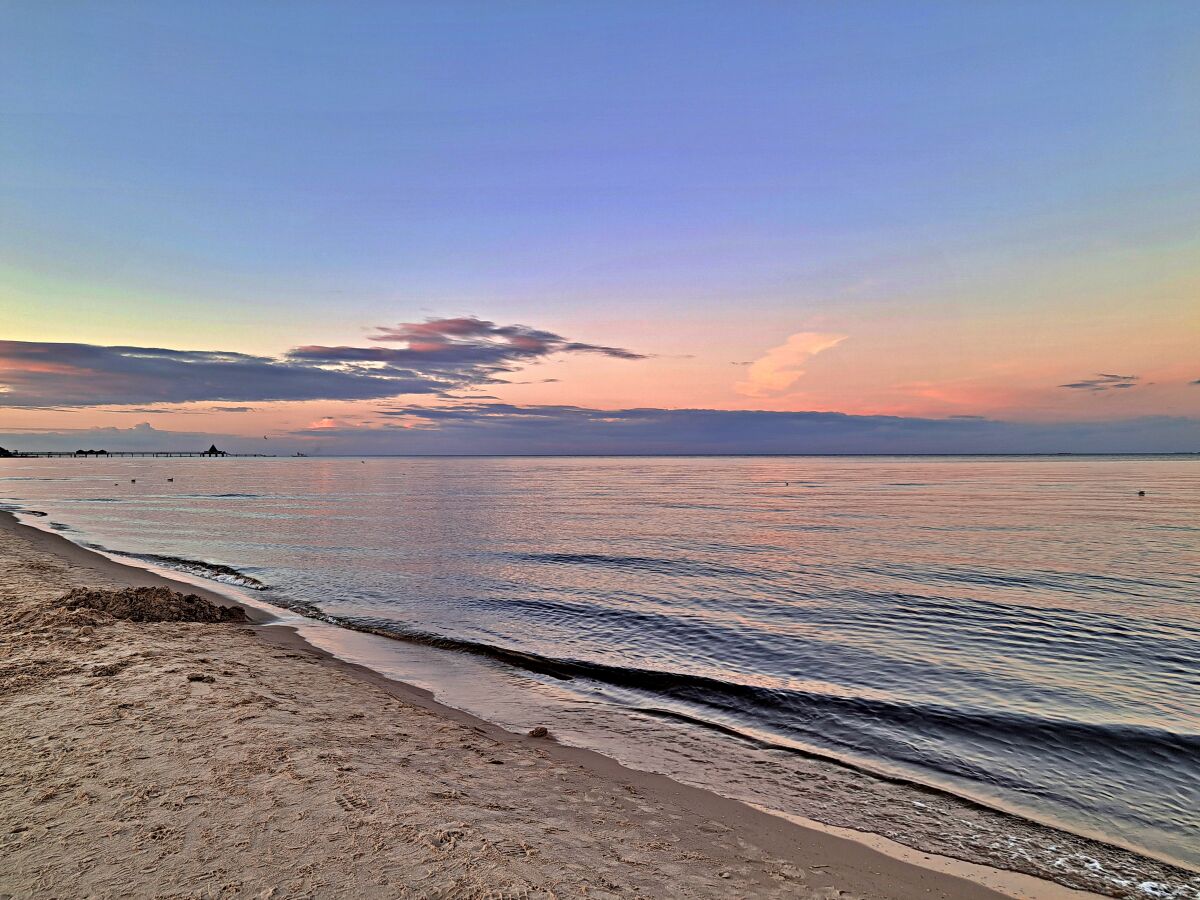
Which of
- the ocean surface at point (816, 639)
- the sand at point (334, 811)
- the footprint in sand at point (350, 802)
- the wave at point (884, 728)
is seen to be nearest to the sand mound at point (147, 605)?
the ocean surface at point (816, 639)

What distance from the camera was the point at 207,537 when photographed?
3725 cm

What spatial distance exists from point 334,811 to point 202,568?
24405 millimetres

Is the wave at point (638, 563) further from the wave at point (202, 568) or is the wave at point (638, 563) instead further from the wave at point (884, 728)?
the wave at point (884, 728)

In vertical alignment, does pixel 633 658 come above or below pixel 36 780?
below

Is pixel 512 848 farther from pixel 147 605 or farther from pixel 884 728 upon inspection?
pixel 147 605

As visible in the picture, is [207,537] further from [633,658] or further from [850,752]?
[850,752]

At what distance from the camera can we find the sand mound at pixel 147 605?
588 inches

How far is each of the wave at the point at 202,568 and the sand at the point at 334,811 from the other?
13.4 metres

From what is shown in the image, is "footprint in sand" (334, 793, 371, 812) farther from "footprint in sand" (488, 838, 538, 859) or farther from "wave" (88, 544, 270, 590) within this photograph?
"wave" (88, 544, 270, 590)

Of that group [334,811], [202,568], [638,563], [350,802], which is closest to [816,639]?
[638,563]

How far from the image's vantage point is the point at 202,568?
87.1 feet

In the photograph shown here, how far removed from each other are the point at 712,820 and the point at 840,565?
22299mm

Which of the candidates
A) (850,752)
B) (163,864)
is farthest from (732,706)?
(163,864)

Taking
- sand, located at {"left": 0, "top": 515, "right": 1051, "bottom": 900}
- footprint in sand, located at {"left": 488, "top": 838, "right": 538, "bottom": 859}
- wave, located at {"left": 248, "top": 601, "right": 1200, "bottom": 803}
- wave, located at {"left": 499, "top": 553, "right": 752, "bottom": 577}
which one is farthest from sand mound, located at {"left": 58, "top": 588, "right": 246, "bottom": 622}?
wave, located at {"left": 499, "top": 553, "right": 752, "bottom": 577}
